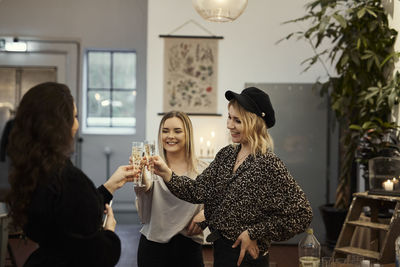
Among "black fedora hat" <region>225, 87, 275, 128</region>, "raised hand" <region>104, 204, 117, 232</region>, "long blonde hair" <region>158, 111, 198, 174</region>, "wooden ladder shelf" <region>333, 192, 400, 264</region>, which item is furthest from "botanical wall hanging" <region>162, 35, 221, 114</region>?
"raised hand" <region>104, 204, 117, 232</region>

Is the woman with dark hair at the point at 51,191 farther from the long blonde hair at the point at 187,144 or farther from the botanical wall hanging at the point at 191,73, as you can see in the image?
the botanical wall hanging at the point at 191,73

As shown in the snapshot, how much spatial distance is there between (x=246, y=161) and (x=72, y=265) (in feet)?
2.90

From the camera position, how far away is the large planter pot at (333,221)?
5.20m

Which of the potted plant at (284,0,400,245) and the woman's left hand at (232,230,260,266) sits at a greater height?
the potted plant at (284,0,400,245)

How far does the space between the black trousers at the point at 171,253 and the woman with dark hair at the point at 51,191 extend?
35.8 inches

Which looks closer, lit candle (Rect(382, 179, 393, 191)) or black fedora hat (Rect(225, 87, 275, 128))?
black fedora hat (Rect(225, 87, 275, 128))

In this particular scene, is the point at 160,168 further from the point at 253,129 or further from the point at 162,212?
the point at 253,129

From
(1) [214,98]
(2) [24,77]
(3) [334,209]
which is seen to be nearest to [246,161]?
(3) [334,209]

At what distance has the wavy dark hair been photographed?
1641mm

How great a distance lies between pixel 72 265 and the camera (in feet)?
5.48

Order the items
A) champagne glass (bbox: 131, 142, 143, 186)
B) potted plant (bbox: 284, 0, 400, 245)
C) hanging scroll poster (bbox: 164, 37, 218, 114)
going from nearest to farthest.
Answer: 1. champagne glass (bbox: 131, 142, 143, 186)
2. potted plant (bbox: 284, 0, 400, 245)
3. hanging scroll poster (bbox: 164, 37, 218, 114)

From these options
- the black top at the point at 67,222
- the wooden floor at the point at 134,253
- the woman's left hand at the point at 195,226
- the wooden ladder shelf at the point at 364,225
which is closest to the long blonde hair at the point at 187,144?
the woman's left hand at the point at 195,226

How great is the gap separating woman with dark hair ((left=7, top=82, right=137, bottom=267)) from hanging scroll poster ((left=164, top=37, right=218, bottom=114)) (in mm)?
4214

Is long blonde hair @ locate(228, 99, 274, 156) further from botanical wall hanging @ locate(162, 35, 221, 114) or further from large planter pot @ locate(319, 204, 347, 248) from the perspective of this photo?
botanical wall hanging @ locate(162, 35, 221, 114)
